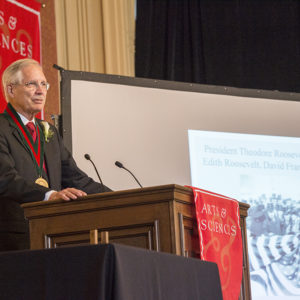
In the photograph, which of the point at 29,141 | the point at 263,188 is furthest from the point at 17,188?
the point at 263,188

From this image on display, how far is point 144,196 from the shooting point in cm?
266

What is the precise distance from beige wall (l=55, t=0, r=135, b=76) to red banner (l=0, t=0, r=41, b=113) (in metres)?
0.55

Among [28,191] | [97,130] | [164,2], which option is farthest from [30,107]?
[164,2]

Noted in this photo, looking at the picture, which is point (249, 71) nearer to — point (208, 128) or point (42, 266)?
point (208, 128)

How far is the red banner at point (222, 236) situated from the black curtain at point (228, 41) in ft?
12.8

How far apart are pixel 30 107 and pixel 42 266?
1750 millimetres

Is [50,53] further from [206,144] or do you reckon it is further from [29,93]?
[29,93]

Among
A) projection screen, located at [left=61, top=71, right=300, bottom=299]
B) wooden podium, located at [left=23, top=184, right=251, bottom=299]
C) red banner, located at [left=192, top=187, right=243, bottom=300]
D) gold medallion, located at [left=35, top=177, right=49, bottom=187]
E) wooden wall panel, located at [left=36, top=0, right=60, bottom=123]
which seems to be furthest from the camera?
wooden wall panel, located at [left=36, top=0, right=60, bottom=123]

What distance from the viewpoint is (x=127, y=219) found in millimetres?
2686

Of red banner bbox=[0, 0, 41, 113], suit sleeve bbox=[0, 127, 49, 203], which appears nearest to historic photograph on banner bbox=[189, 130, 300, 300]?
red banner bbox=[0, 0, 41, 113]

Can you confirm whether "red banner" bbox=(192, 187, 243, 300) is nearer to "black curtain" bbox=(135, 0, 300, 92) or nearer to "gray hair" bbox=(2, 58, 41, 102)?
"gray hair" bbox=(2, 58, 41, 102)

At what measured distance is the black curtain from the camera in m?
6.83

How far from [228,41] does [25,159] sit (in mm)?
4057

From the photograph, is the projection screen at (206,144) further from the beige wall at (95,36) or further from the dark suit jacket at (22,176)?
the beige wall at (95,36)
